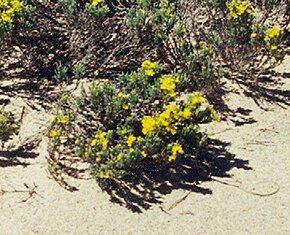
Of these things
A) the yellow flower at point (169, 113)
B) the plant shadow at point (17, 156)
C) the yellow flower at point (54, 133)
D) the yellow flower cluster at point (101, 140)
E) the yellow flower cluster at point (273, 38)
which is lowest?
the plant shadow at point (17, 156)

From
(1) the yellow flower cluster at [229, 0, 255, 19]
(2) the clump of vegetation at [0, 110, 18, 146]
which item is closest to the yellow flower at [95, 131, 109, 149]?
(2) the clump of vegetation at [0, 110, 18, 146]

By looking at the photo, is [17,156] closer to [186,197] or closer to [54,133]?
[54,133]

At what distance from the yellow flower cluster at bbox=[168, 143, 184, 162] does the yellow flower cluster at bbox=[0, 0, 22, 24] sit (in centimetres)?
173

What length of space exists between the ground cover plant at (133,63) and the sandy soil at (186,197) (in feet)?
0.58

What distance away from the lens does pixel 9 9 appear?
5.41m

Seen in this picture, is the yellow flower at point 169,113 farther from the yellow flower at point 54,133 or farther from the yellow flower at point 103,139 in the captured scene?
the yellow flower at point 54,133

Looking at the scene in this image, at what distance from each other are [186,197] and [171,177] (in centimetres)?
23

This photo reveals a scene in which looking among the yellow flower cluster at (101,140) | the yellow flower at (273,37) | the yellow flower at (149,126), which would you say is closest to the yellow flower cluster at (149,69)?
the yellow flower at (149,126)

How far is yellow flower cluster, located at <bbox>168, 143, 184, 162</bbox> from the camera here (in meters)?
4.54

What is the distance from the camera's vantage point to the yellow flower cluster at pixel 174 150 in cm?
454

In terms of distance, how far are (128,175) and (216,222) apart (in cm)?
72

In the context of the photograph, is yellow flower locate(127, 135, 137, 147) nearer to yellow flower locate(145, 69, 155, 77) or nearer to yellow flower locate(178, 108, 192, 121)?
yellow flower locate(178, 108, 192, 121)

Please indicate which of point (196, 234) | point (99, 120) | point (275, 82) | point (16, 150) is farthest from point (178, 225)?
point (275, 82)

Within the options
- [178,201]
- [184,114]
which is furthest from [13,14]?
[178,201]
